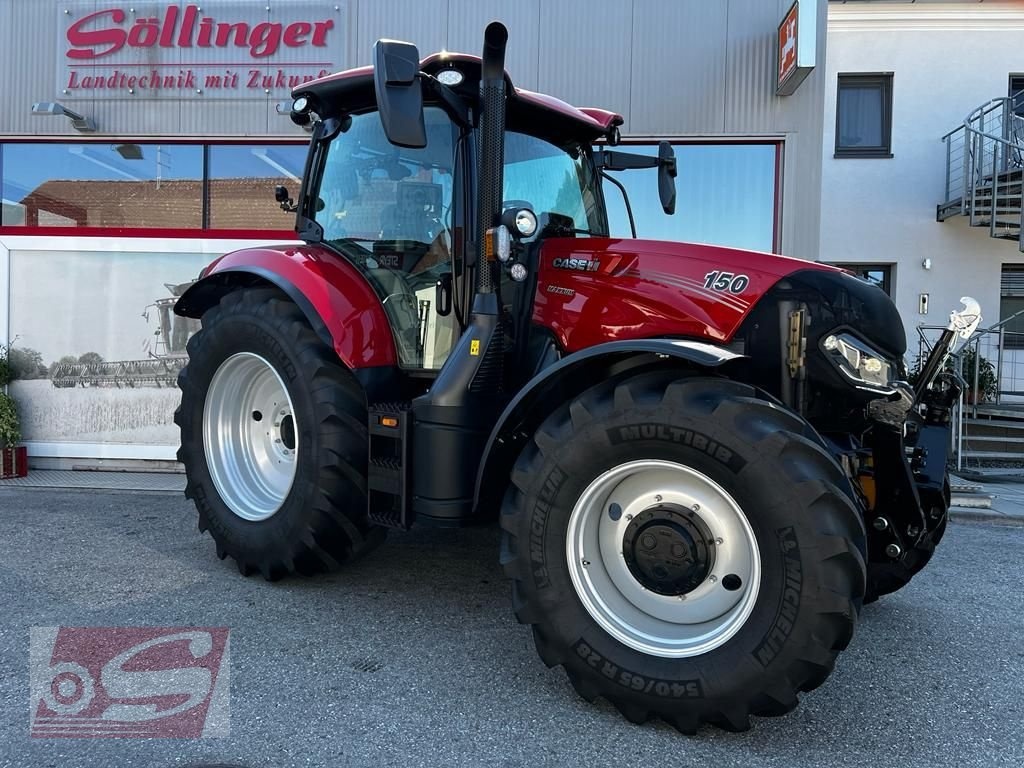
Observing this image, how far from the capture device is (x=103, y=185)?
26.2 feet

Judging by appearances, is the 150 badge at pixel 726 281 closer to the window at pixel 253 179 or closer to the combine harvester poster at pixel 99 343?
the combine harvester poster at pixel 99 343

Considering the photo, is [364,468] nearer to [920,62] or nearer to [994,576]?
[994,576]

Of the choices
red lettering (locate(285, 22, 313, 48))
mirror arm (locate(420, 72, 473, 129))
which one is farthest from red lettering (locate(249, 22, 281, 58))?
mirror arm (locate(420, 72, 473, 129))

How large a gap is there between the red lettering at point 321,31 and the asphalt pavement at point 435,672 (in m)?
5.26

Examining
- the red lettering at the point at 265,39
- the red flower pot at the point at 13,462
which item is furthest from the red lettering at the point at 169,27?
the red flower pot at the point at 13,462

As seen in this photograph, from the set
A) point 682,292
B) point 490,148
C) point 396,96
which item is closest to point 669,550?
point 682,292

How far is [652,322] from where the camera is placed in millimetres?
2814

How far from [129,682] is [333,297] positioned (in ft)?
5.73

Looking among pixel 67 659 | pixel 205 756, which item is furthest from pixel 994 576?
pixel 67 659

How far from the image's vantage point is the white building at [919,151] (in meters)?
11.0

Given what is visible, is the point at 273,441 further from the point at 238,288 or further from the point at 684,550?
the point at 684,550

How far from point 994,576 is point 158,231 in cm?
724

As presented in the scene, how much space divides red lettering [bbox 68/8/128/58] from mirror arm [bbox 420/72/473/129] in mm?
6163

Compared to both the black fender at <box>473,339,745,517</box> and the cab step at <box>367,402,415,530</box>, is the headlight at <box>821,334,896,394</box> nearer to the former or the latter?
the black fender at <box>473,339,745,517</box>
